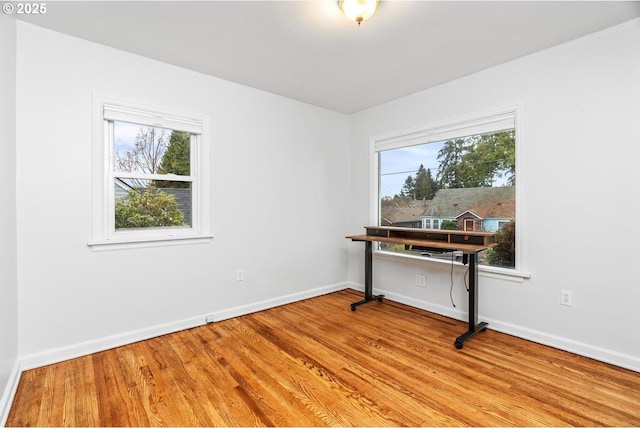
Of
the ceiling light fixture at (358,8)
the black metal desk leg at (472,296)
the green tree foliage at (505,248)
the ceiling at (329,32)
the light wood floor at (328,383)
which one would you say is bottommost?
the light wood floor at (328,383)

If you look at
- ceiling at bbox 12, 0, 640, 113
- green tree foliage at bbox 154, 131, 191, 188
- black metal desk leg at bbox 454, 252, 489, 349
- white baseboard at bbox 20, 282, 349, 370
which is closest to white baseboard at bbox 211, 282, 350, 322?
white baseboard at bbox 20, 282, 349, 370

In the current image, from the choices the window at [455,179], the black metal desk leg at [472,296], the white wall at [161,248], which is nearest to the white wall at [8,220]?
the white wall at [161,248]

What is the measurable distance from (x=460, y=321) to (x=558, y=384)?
1103mm

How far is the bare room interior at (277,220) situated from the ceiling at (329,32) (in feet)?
0.07

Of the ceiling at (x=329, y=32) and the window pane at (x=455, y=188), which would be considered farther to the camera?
the window pane at (x=455, y=188)

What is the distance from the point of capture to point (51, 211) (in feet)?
7.48

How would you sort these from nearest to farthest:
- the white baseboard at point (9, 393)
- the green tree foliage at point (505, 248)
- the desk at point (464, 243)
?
the white baseboard at point (9, 393)
the desk at point (464, 243)
the green tree foliage at point (505, 248)

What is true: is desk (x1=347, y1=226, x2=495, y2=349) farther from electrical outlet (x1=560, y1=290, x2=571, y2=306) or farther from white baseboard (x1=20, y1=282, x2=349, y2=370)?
white baseboard (x1=20, y1=282, x2=349, y2=370)

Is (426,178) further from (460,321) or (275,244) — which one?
(275,244)

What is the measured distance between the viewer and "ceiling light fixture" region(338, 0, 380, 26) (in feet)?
6.19

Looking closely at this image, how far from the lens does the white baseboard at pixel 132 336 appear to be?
2.23 metres

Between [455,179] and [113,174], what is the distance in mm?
3254

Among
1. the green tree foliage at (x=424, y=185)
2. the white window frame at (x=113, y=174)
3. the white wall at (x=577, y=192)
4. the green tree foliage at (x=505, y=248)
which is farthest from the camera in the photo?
the green tree foliage at (x=424, y=185)

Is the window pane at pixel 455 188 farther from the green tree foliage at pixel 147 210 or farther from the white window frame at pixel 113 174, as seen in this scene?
the green tree foliage at pixel 147 210
